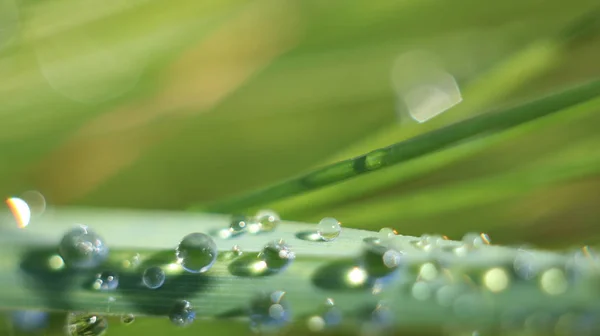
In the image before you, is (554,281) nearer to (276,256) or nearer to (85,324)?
(276,256)

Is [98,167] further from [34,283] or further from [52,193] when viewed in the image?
[34,283]

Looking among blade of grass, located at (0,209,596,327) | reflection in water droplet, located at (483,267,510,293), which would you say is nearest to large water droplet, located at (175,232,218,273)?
blade of grass, located at (0,209,596,327)

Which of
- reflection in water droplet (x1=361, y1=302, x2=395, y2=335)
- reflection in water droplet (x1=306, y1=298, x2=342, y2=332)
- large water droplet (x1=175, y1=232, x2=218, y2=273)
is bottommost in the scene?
reflection in water droplet (x1=361, y1=302, x2=395, y2=335)

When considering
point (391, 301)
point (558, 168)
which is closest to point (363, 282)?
point (391, 301)

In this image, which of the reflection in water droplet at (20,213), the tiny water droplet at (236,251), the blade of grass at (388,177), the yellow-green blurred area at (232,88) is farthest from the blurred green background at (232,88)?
the tiny water droplet at (236,251)

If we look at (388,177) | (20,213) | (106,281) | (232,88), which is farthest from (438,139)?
(232,88)

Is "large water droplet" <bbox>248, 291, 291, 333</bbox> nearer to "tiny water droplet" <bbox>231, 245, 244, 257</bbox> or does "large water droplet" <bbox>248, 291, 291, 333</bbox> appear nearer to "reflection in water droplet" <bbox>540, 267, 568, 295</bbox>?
"tiny water droplet" <bbox>231, 245, 244, 257</bbox>
